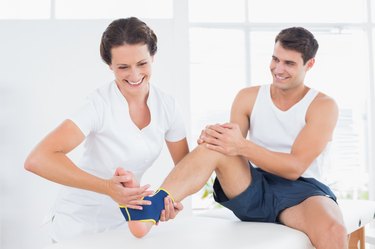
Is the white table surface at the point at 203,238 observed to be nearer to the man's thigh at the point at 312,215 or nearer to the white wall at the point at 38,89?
the man's thigh at the point at 312,215

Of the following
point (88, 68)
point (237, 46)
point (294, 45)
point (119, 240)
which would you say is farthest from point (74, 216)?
point (237, 46)

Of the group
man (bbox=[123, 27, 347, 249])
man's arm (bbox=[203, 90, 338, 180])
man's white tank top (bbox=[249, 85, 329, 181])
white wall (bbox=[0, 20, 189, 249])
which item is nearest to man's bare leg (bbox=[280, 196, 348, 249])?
man (bbox=[123, 27, 347, 249])

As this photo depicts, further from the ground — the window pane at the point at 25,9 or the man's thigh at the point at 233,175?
the window pane at the point at 25,9

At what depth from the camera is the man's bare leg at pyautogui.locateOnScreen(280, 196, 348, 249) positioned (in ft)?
5.55

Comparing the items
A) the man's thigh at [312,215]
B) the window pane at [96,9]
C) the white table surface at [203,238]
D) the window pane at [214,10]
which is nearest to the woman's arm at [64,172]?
the white table surface at [203,238]

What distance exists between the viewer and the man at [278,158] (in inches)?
69.6

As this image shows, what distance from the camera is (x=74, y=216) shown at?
1.87 m

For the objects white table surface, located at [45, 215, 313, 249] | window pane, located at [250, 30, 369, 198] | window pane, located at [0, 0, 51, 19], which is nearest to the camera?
white table surface, located at [45, 215, 313, 249]

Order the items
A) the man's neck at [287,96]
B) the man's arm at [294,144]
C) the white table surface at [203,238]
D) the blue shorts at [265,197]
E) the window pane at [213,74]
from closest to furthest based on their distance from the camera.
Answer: the white table surface at [203,238] → the man's arm at [294,144] → the blue shorts at [265,197] → the man's neck at [287,96] → the window pane at [213,74]

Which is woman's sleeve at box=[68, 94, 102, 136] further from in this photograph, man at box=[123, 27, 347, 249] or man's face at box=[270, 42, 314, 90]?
man's face at box=[270, 42, 314, 90]

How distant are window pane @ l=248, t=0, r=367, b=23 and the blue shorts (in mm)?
2531

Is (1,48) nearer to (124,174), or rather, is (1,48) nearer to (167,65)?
(167,65)

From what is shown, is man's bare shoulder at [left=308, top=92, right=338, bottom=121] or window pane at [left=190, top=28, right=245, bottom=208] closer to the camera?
man's bare shoulder at [left=308, top=92, right=338, bottom=121]

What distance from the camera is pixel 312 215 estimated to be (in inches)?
71.3
